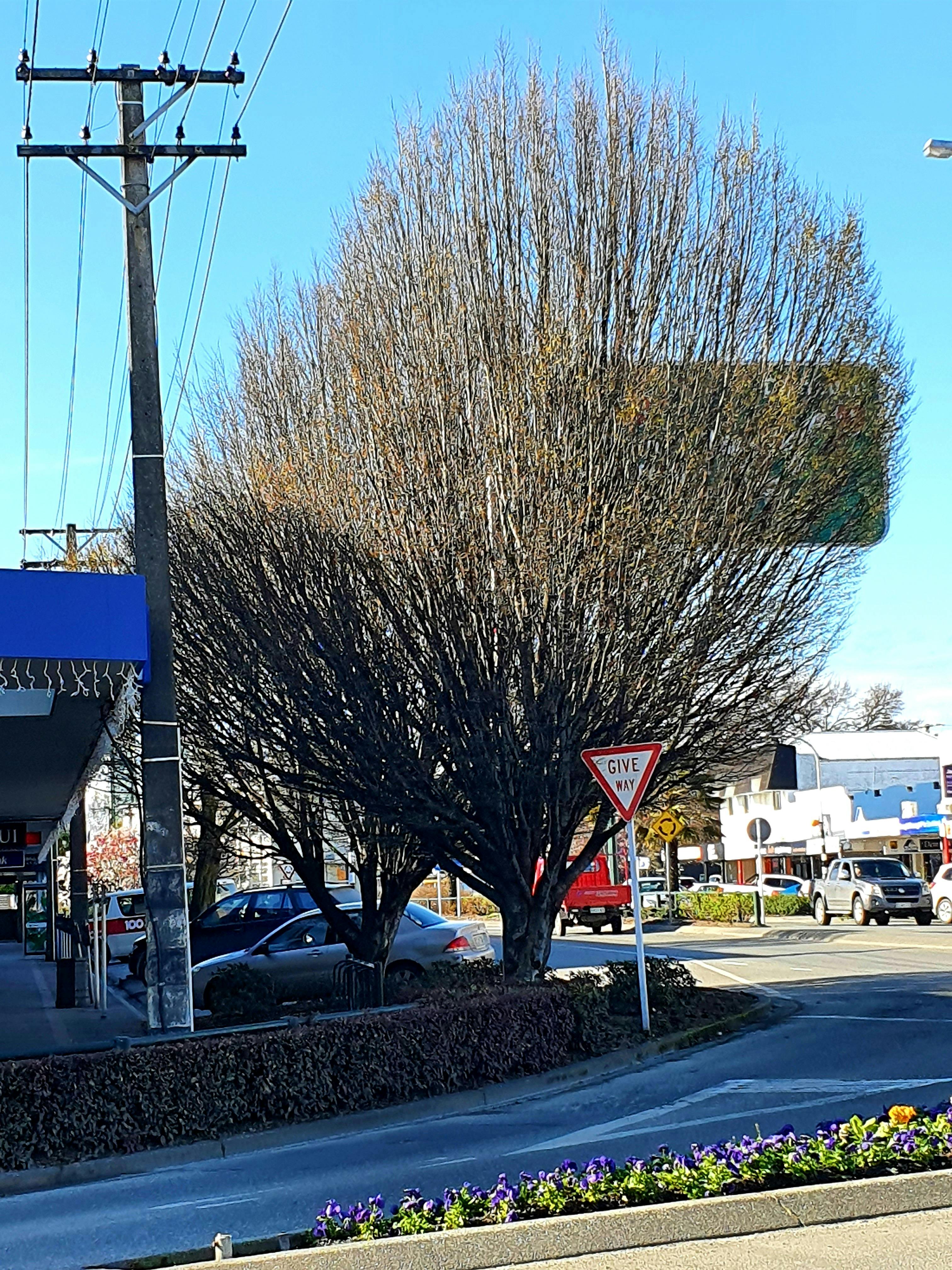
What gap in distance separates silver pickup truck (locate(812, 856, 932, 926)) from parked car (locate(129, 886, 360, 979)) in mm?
18820

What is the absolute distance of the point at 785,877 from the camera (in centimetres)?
5269

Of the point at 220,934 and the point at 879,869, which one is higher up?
the point at 220,934

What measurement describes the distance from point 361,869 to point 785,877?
35492 millimetres

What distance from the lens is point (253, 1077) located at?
A: 10758 mm

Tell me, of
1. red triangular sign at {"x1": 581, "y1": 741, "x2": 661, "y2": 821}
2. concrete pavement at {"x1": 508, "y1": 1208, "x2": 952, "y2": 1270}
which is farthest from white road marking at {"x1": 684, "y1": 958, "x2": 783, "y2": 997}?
concrete pavement at {"x1": 508, "y1": 1208, "x2": 952, "y2": 1270}

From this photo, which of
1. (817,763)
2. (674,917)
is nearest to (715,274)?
(674,917)

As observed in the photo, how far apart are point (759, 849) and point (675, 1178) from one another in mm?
31052

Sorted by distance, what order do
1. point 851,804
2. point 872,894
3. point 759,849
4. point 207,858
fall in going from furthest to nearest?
1. point 851,804
2. point 872,894
3. point 759,849
4. point 207,858

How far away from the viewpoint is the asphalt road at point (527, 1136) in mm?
7801

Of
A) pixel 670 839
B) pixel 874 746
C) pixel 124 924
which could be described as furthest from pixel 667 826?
pixel 874 746

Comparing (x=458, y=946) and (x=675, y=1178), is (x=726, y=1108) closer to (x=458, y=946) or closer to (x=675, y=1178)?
(x=675, y=1178)

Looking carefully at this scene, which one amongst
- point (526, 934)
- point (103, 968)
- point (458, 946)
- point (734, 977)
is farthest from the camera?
point (103, 968)

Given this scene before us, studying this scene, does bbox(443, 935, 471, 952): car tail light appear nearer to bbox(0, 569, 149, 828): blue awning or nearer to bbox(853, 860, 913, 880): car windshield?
bbox(0, 569, 149, 828): blue awning

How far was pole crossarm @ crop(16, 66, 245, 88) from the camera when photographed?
13.4 m
